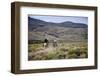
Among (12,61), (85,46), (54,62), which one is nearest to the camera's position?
(12,61)

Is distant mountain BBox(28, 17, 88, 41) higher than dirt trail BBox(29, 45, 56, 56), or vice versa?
distant mountain BBox(28, 17, 88, 41)

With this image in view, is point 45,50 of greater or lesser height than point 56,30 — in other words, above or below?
below

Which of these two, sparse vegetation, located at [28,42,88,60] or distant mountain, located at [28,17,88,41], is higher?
distant mountain, located at [28,17,88,41]

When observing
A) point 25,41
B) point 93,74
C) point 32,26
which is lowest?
point 93,74

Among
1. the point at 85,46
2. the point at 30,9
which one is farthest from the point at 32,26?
the point at 85,46

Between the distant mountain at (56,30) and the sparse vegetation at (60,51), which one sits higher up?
the distant mountain at (56,30)

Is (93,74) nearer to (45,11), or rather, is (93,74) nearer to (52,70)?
(52,70)

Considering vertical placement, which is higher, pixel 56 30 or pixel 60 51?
pixel 56 30

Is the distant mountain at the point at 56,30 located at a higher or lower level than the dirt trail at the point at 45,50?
higher
